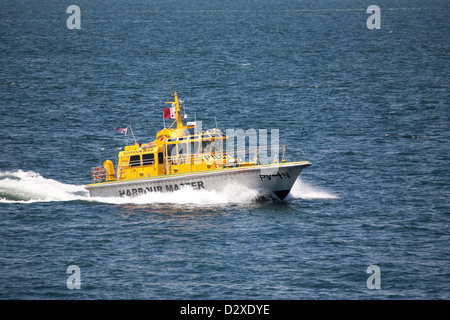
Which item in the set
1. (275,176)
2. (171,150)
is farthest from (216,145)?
(275,176)

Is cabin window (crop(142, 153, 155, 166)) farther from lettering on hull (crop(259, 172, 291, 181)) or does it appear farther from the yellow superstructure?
lettering on hull (crop(259, 172, 291, 181))

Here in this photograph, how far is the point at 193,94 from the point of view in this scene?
74688 millimetres

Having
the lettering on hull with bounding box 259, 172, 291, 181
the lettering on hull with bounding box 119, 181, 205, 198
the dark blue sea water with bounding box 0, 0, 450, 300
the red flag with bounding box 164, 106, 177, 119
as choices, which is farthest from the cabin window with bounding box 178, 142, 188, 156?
the lettering on hull with bounding box 259, 172, 291, 181

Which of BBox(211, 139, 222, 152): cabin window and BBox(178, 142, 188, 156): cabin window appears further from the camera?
BBox(211, 139, 222, 152): cabin window

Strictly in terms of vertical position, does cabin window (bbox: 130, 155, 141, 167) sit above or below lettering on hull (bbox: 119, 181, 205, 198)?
above

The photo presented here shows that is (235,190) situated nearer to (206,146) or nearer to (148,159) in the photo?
(206,146)

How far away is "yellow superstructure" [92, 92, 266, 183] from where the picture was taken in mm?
39344

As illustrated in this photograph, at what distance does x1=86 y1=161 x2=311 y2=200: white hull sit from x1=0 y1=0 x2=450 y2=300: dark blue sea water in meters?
0.75

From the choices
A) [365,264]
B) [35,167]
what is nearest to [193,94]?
[35,167]

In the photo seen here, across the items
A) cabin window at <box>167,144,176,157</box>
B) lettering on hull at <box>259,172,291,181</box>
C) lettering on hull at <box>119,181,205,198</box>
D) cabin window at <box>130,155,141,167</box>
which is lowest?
lettering on hull at <box>119,181,205,198</box>

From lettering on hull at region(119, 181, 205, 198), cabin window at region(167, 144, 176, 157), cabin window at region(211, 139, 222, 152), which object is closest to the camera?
lettering on hull at region(119, 181, 205, 198)

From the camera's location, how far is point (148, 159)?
4000 cm

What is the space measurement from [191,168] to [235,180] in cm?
292
